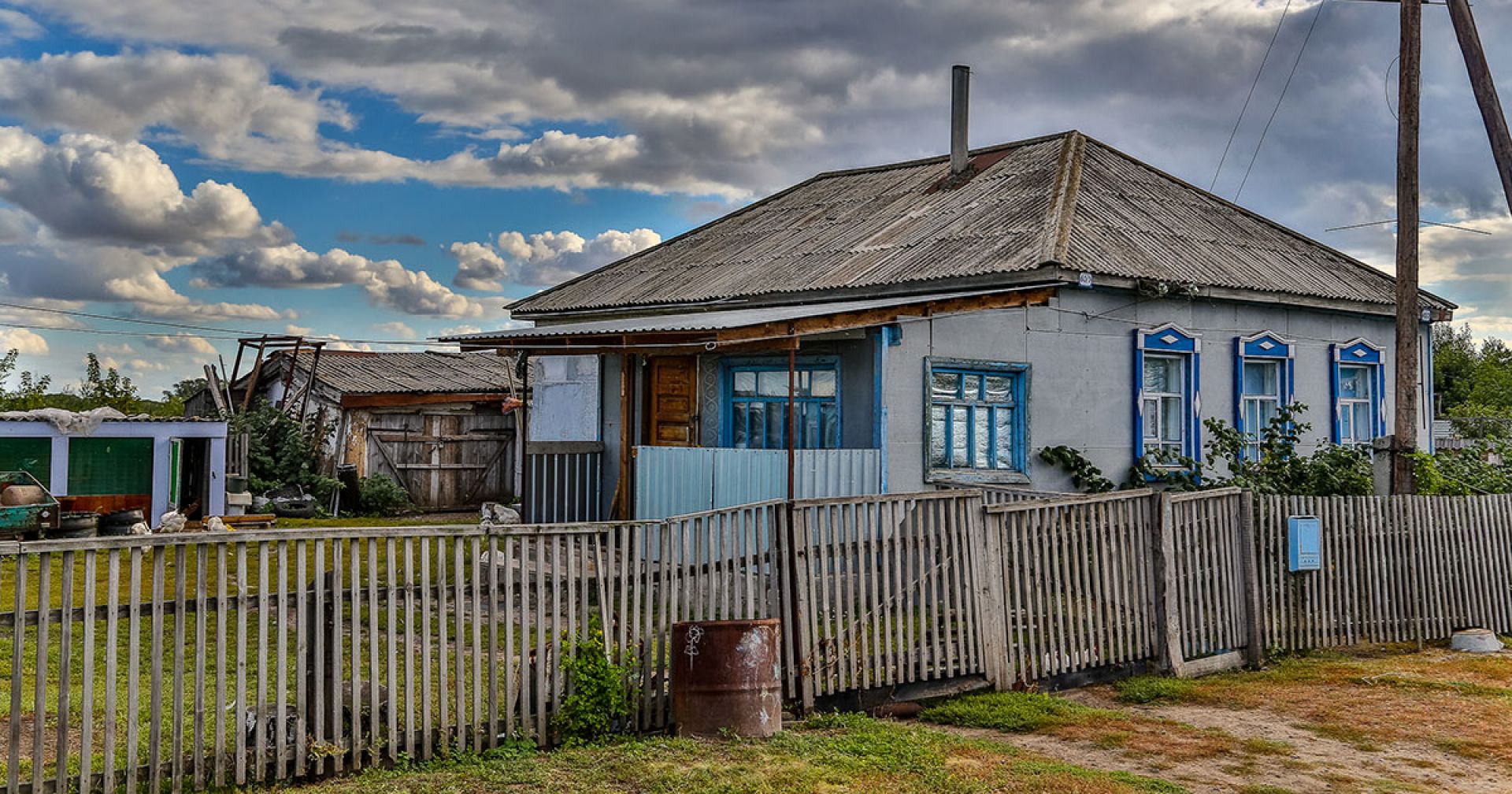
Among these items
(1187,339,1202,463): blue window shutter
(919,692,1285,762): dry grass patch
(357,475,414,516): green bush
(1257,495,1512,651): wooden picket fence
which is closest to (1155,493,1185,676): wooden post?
(1257,495,1512,651): wooden picket fence

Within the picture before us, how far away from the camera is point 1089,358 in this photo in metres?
15.2

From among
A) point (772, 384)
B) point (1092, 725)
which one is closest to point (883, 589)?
point (1092, 725)

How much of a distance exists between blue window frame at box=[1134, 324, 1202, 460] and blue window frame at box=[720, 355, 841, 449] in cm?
435

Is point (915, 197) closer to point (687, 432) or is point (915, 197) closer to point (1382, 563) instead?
point (687, 432)

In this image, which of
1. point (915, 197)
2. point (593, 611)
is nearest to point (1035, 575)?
point (593, 611)

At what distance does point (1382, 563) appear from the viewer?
11.7m

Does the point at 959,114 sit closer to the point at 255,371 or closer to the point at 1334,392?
the point at 1334,392

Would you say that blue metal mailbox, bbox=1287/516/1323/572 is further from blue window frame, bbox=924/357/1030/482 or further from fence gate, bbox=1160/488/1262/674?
blue window frame, bbox=924/357/1030/482

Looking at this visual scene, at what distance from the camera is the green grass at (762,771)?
5.99 m

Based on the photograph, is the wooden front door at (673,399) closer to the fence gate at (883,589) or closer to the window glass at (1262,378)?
the fence gate at (883,589)

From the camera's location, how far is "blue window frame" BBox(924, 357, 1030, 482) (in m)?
13.5

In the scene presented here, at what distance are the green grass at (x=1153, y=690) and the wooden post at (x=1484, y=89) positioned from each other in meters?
7.03

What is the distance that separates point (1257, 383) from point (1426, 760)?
36.1 feet

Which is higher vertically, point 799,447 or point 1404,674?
point 799,447
